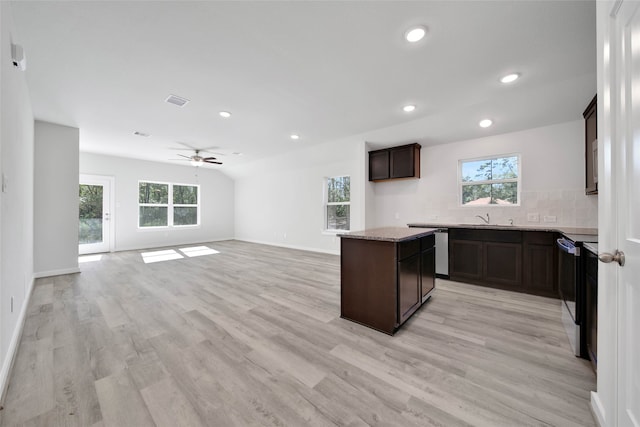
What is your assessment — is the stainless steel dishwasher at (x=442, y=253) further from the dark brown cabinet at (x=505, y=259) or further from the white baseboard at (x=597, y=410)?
the white baseboard at (x=597, y=410)

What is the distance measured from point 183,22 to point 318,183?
4.72 metres

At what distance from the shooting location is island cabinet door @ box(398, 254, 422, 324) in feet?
7.32

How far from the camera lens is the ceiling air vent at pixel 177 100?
3188 mm

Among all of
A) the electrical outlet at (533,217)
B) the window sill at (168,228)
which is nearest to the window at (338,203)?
the electrical outlet at (533,217)

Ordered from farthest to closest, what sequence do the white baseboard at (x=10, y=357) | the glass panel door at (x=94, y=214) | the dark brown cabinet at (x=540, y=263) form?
the glass panel door at (x=94, y=214) < the dark brown cabinet at (x=540, y=263) < the white baseboard at (x=10, y=357)

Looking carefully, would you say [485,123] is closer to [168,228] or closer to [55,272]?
[55,272]

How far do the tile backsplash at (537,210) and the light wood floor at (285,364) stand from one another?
1.28m

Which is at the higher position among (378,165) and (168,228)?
(378,165)

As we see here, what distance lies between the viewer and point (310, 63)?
2.46 metres

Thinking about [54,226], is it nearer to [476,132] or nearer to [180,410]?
[180,410]

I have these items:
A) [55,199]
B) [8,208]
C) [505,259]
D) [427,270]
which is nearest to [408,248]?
[427,270]

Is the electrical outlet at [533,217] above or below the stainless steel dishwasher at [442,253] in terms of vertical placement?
above

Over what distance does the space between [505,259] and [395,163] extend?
7.91 feet

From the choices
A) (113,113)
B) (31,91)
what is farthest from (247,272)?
(31,91)
